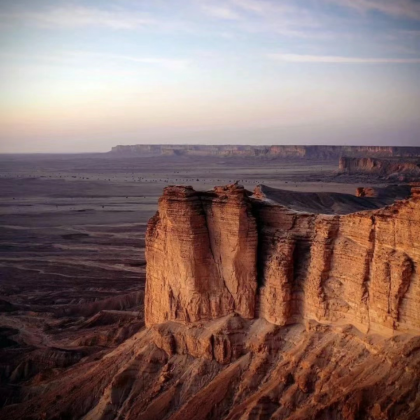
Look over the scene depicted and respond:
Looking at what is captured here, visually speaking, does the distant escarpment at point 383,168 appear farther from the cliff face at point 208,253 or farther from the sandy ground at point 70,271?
the cliff face at point 208,253

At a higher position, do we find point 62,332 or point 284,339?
point 284,339

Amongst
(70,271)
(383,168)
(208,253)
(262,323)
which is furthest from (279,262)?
(383,168)

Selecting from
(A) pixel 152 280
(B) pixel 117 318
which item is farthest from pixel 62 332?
(A) pixel 152 280

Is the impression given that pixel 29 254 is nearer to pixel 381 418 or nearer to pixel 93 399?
pixel 93 399

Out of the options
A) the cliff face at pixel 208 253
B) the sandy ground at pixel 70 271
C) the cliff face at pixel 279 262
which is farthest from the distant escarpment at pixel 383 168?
the cliff face at pixel 208 253

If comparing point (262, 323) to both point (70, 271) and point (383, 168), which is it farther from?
point (383, 168)

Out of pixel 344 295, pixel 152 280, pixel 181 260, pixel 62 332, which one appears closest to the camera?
pixel 344 295

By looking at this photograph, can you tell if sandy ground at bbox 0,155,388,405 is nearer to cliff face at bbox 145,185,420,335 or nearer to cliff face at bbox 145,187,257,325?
cliff face at bbox 145,187,257,325
